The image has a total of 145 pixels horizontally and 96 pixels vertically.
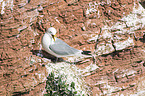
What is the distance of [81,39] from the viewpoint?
194 inches

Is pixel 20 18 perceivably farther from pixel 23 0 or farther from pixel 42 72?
pixel 42 72

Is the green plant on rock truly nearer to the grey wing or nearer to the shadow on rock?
the grey wing

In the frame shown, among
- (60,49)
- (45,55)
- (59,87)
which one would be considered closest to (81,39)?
(60,49)

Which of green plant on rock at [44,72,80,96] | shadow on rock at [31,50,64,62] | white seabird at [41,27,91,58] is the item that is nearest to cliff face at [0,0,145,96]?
shadow on rock at [31,50,64,62]

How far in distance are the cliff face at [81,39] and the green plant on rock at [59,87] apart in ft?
2.56

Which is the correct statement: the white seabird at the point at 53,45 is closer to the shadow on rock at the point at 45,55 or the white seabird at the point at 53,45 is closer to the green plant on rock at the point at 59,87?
the shadow on rock at the point at 45,55

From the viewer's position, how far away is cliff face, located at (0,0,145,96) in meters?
4.41

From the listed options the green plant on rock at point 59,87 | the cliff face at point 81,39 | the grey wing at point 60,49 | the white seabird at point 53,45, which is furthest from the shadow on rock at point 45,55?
the green plant on rock at point 59,87

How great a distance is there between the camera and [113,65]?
16.9 ft

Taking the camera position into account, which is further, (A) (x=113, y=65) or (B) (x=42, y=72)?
(A) (x=113, y=65)

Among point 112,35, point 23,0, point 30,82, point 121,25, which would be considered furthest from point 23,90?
point 121,25

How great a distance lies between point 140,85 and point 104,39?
172 cm

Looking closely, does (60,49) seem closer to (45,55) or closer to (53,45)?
(53,45)

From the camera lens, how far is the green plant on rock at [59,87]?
3567 mm
